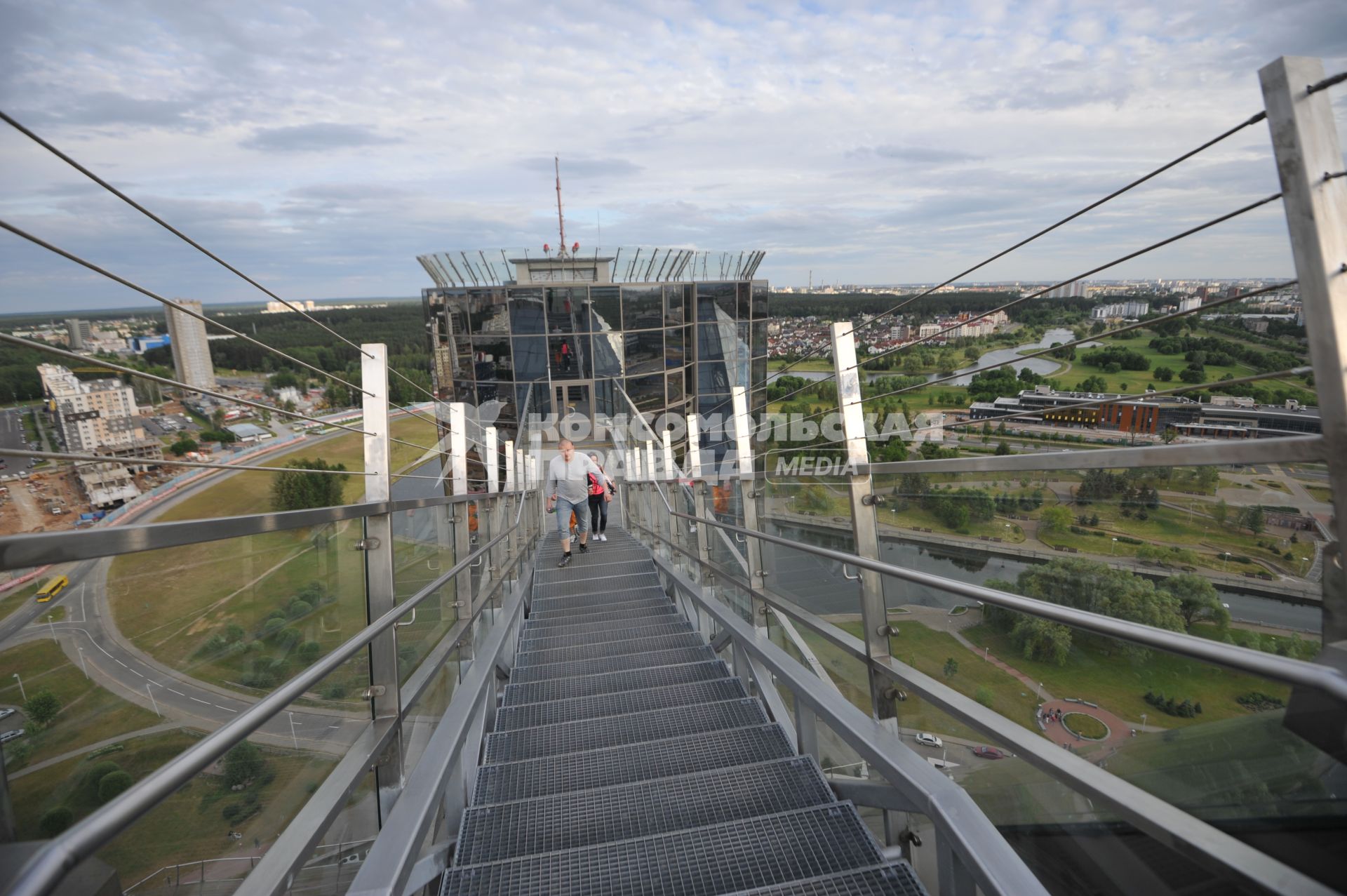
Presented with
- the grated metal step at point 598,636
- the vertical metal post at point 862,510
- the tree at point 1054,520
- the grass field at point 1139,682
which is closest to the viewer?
the grass field at point 1139,682

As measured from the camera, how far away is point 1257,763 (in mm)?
1220

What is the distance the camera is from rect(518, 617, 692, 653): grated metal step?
15.3 ft

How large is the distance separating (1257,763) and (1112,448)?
680mm

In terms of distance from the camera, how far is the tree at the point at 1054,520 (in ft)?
6.58

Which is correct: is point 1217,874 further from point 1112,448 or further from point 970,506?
point 970,506

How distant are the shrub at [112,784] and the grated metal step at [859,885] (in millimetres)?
1362

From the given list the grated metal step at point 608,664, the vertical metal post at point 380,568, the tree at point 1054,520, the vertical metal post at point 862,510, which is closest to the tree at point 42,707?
the vertical metal post at point 380,568

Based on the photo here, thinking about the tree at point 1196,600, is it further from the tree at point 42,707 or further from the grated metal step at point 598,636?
the grated metal step at point 598,636

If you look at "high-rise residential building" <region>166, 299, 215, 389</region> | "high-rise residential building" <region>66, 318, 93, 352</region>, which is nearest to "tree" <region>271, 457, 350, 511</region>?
"high-rise residential building" <region>166, 299, 215, 389</region>

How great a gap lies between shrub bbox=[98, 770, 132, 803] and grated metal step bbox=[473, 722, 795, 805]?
1.56 meters

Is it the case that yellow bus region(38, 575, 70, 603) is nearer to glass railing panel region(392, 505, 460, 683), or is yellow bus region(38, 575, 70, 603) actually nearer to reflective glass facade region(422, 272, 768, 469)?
glass railing panel region(392, 505, 460, 683)

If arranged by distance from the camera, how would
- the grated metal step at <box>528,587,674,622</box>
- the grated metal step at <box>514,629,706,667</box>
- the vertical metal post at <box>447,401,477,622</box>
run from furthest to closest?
the grated metal step at <box>528,587,674,622</box>
the grated metal step at <box>514,629,706,667</box>
the vertical metal post at <box>447,401,477,622</box>

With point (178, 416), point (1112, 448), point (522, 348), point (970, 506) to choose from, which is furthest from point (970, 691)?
point (522, 348)

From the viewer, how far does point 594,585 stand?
6.54 m
